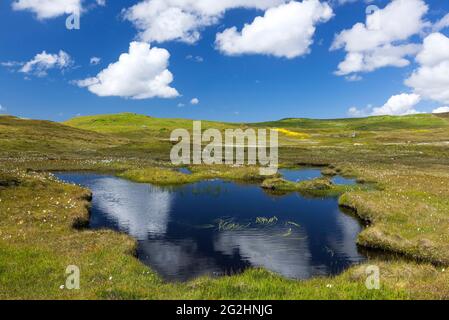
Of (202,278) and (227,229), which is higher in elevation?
(202,278)

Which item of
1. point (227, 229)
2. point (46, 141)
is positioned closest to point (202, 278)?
point (227, 229)

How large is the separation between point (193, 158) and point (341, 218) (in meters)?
56.1

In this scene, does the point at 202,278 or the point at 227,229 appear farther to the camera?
the point at 227,229

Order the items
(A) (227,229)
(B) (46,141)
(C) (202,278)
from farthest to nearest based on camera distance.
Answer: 1. (B) (46,141)
2. (A) (227,229)
3. (C) (202,278)

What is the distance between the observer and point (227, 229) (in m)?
31.5

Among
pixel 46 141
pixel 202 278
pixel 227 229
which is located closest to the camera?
pixel 202 278

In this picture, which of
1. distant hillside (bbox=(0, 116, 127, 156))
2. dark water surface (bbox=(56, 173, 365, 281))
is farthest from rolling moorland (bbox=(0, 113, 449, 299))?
distant hillside (bbox=(0, 116, 127, 156))

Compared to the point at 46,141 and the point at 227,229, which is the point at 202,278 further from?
the point at 46,141

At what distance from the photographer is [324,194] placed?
1869 inches

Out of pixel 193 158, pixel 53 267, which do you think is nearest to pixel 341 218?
pixel 53 267

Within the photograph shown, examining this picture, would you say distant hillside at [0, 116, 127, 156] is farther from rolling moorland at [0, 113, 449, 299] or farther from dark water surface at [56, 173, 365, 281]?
dark water surface at [56, 173, 365, 281]

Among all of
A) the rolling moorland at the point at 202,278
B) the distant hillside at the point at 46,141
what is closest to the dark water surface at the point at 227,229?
the rolling moorland at the point at 202,278
